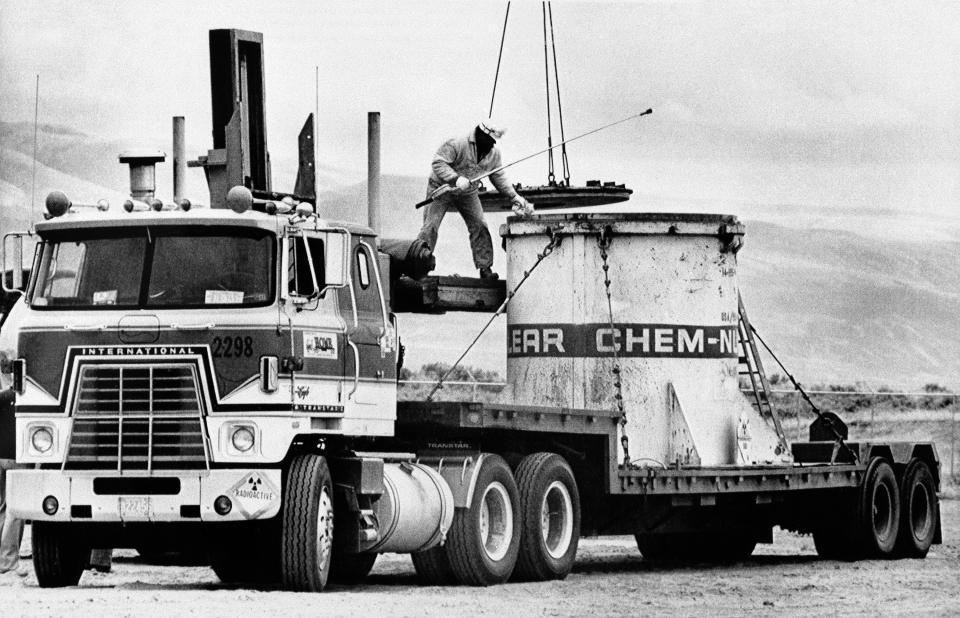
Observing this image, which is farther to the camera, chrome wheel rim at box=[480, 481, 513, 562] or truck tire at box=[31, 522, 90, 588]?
chrome wheel rim at box=[480, 481, 513, 562]

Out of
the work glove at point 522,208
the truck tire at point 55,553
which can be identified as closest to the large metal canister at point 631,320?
the work glove at point 522,208

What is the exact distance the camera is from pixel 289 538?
1423 cm

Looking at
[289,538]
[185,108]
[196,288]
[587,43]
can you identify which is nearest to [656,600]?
[289,538]

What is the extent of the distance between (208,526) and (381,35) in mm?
55871

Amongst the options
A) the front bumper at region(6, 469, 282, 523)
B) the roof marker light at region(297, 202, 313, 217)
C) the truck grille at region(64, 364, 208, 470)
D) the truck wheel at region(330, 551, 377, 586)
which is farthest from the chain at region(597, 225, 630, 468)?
the truck grille at region(64, 364, 208, 470)

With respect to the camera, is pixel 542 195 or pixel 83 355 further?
pixel 542 195

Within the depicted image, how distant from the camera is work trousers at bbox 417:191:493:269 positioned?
19000 mm

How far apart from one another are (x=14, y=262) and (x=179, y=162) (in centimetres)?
313

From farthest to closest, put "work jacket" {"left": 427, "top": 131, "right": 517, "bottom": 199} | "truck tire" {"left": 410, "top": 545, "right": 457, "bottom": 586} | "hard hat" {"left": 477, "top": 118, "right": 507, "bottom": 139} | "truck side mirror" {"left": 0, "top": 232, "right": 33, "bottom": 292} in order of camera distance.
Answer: "work jacket" {"left": 427, "top": 131, "right": 517, "bottom": 199} < "hard hat" {"left": 477, "top": 118, "right": 507, "bottom": 139} < "truck tire" {"left": 410, "top": 545, "right": 457, "bottom": 586} < "truck side mirror" {"left": 0, "top": 232, "right": 33, "bottom": 292}

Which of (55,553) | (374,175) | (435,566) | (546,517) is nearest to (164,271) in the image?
(55,553)

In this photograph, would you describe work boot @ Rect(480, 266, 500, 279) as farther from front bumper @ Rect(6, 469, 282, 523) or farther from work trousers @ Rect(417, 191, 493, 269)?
front bumper @ Rect(6, 469, 282, 523)

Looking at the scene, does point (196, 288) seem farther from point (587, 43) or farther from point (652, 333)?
point (587, 43)

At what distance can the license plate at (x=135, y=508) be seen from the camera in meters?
14.0

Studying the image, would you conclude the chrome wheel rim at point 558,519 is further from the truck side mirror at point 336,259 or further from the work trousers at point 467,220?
the truck side mirror at point 336,259
